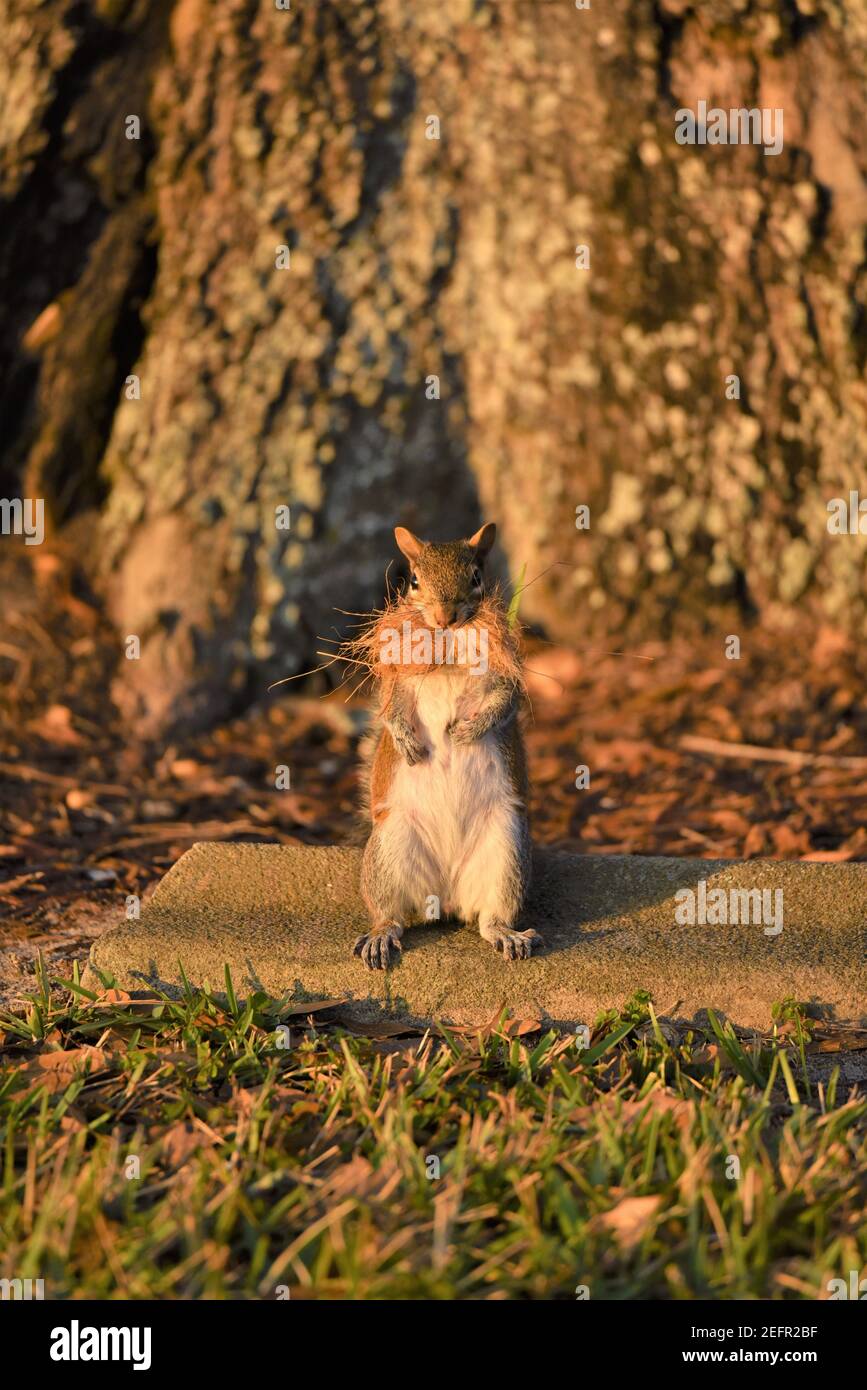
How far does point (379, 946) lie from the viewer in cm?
398

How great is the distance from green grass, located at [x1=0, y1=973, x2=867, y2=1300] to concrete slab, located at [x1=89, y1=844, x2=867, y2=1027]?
151 millimetres

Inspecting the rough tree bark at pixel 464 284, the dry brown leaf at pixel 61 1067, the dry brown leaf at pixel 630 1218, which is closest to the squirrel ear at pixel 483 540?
the dry brown leaf at pixel 61 1067

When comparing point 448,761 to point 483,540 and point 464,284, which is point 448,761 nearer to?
point 483,540

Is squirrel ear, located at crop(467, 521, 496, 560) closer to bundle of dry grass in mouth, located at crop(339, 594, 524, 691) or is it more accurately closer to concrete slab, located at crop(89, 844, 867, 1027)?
bundle of dry grass in mouth, located at crop(339, 594, 524, 691)

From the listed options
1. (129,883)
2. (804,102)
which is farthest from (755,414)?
(129,883)

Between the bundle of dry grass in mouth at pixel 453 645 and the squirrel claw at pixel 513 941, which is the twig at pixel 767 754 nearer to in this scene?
the squirrel claw at pixel 513 941

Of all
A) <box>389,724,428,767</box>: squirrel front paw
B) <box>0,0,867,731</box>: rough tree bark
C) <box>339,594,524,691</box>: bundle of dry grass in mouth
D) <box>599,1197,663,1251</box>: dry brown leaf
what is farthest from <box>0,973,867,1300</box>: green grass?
<box>0,0,867,731</box>: rough tree bark

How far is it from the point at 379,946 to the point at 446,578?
102 cm

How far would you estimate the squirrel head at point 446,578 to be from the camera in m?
3.77

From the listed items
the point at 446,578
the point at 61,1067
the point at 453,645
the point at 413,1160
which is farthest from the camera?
the point at 453,645

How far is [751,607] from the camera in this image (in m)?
7.25

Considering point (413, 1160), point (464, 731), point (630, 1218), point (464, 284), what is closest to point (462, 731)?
point (464, 731)

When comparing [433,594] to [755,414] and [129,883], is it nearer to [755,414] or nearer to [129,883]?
[129,883]

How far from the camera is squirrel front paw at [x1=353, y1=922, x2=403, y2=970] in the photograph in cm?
396
